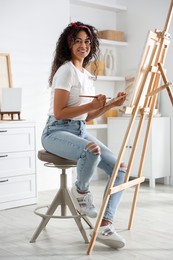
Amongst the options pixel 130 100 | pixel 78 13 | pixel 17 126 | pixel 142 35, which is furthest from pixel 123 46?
pixel 130 100

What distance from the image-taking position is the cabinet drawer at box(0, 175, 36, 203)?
3.78 m

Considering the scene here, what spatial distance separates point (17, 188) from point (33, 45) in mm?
1442

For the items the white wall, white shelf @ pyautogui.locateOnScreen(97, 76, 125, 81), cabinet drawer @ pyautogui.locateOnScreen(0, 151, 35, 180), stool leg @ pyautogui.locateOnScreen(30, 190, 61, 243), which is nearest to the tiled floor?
stool leg @ pyautogui.locateOnScreen(30, 190, 61, 243)

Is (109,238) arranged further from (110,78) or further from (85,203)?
(110,78)

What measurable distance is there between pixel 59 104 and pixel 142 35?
2891 millimetres

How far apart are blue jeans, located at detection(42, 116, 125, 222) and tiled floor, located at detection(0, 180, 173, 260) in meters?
0.25

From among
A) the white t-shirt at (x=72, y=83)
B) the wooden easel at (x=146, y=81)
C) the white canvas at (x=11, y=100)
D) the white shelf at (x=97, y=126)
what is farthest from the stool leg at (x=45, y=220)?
the white shelf at (x=97, y=126)

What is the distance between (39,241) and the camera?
111 inches

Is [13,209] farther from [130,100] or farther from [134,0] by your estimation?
[134,0]

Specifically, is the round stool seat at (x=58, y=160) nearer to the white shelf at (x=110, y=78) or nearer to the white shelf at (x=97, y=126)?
the white shelf at (x=97, y=126)

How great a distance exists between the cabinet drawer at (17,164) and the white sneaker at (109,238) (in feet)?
4.60

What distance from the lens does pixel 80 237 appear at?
2.92 m

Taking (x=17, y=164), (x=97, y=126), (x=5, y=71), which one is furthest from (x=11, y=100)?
(x=97, y=126)

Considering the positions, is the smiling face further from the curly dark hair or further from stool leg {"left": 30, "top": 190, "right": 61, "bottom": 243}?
stool leg {"left": 30, "top": 190, "right": 61, "bottom": 243}
